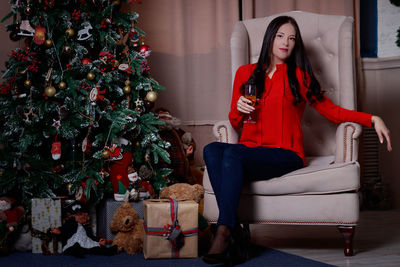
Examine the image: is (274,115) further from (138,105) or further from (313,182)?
(138,105)

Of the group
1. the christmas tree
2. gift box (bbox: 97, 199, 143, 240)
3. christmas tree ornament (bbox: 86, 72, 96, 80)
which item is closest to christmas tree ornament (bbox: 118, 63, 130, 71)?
the christmas tree

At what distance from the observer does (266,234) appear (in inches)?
106

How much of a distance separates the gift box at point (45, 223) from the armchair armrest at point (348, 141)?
141 centimetres

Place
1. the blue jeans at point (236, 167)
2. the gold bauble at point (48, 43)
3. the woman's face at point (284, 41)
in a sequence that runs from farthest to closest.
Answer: the gold bauble at point (48, 43) < the woman's face at point (284, 41) < the blue jeans at point (236, 167)

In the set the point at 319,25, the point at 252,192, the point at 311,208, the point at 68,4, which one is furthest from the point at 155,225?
the point at 319,25

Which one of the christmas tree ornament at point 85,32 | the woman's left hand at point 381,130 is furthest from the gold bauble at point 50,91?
the woman's left hand at point 381,130

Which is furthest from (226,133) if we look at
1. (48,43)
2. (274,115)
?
(48,43)

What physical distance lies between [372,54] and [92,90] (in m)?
2.47

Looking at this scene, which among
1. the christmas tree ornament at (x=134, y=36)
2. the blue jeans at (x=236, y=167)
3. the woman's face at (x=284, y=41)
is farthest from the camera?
the christmas tree ornament at (x=134, y=36)

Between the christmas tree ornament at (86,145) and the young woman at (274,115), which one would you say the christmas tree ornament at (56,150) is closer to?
the christmas tree ornament at (86,145)

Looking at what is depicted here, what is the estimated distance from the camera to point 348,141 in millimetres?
2244

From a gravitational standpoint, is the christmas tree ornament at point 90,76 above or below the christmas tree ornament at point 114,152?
above

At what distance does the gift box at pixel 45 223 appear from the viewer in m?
2.26

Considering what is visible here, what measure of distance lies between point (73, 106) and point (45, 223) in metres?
0.60
